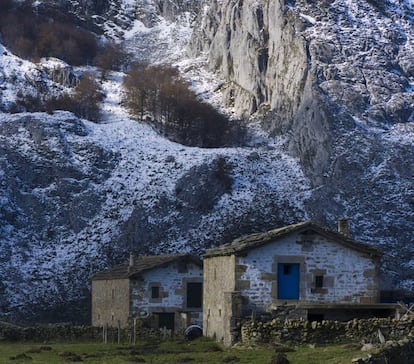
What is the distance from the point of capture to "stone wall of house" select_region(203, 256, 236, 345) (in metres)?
34.8

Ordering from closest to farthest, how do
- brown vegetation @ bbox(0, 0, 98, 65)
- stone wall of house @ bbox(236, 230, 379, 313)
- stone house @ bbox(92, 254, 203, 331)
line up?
stone wall of house @ bbox(236, 230, 379, 313)
stone house @ bbox(92, 254, 203, 331)
brown vegetation @ bbox(0, 0, 98, 65)

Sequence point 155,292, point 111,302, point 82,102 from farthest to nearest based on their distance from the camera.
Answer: point 82,102
point 111,302
point 155,292

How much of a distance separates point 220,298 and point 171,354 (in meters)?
6.66

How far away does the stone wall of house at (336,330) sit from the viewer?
104 ft

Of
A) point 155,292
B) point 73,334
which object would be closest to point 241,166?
point 155,292

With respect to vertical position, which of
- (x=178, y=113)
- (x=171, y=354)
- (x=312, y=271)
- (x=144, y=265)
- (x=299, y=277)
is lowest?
(x=171, y=354)

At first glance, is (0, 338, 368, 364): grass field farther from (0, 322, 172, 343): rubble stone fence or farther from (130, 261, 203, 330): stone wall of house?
(130, 261, 203, 330): stone wall of house

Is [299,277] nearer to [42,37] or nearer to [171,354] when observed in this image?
[171,354]

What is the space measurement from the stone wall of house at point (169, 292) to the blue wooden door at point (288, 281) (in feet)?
41.8

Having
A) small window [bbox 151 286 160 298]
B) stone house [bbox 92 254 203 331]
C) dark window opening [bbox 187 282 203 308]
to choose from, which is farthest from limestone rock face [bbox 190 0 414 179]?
small window [bbox 151 286 160 298]

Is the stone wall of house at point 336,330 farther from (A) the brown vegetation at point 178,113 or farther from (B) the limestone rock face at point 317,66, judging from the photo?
(A) the brown vegetation at point 178,113

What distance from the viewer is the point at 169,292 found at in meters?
49.0

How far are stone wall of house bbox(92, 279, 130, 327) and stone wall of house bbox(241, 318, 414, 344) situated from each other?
16996mm

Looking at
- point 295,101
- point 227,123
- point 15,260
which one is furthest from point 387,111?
point 15,260
